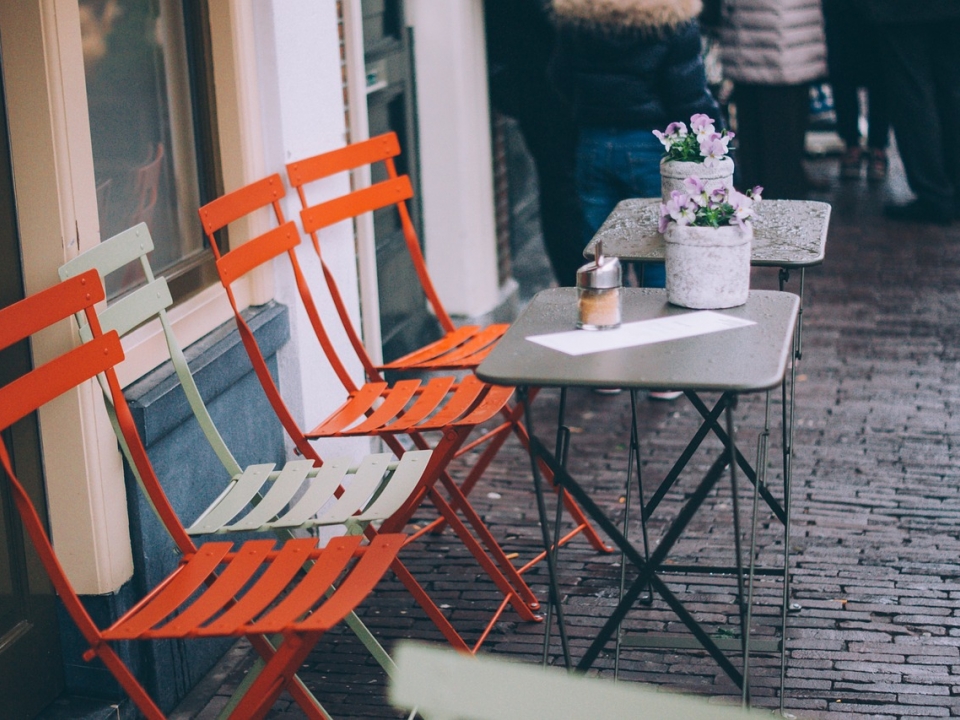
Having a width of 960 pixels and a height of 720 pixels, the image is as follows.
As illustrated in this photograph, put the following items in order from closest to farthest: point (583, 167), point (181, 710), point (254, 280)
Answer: point (181, 710), point (254, 280), point (583, 167)

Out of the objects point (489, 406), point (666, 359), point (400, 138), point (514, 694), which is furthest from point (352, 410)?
point (400, 138)

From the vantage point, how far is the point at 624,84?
5.35 m

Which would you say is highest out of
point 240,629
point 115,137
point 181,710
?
point 115,137

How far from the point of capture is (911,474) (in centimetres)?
502

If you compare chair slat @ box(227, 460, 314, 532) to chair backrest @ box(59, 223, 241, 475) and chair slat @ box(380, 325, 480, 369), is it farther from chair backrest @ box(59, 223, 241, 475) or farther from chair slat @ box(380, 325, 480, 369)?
chair slat @ box(380, 325, 480, 369)

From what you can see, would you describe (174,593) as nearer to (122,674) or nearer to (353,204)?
(122,674)

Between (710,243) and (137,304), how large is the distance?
53.9 inches

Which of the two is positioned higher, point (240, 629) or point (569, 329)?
point (569, 329)

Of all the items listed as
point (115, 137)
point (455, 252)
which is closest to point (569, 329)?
point (115, 137)

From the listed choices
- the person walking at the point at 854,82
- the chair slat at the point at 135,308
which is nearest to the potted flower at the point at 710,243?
the chair slat at the point at 135,308

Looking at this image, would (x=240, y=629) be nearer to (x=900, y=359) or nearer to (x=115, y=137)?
(x=115, y=137)

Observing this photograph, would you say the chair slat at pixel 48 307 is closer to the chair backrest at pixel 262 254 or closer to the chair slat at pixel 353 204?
the chair backrest at pixel 262 254

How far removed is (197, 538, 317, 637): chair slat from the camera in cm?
267

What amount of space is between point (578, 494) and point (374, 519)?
0.54 metres
